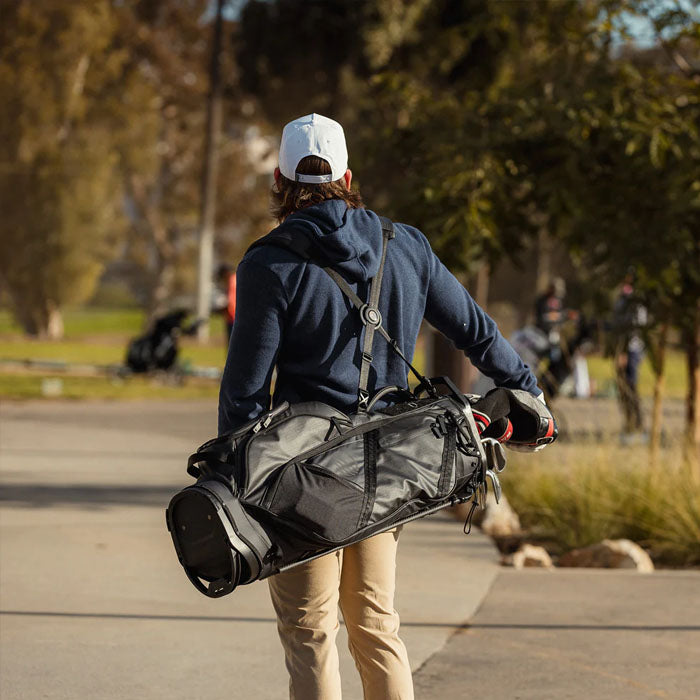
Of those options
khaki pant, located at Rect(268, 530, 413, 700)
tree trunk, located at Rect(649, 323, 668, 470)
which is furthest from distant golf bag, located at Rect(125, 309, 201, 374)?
khaki pant, located at Rect(268, 530, 413, 700)

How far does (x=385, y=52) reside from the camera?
28.0 m

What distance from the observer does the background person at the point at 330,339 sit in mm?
3340

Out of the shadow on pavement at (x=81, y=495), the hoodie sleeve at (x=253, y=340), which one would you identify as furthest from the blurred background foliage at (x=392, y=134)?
the hoodie sleeve at (x=253, y=340)

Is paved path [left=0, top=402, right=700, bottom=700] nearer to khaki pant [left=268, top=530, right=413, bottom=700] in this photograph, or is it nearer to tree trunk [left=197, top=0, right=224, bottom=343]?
khaki pant [left=268, top=530, right=413, bottom=700]

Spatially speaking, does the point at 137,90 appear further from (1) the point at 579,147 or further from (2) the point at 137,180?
(1) the point at 579,147

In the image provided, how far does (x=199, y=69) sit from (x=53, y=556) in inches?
1305

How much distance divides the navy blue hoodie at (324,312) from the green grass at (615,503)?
4967 millimetres

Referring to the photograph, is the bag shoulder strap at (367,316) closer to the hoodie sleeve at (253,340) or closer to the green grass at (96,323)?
the hoodie sleeve at (253,340)

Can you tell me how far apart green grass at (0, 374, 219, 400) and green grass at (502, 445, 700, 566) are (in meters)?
9.33

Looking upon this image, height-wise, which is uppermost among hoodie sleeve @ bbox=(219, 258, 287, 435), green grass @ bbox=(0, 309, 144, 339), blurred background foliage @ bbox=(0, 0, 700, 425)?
blurred background foliage @ bbox=(0, 0, 700, 425)

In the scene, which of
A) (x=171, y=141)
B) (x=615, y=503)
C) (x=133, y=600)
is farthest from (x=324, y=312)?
(x=171, y=141)

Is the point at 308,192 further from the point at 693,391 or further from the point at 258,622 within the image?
the point at 693,391

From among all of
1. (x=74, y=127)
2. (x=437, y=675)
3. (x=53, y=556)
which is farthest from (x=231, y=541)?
(x=74, y=127)

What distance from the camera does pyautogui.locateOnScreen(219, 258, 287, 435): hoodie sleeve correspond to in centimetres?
331
